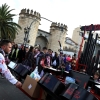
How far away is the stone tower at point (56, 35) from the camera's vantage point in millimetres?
58469

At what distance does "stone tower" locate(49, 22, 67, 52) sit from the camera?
5847cm

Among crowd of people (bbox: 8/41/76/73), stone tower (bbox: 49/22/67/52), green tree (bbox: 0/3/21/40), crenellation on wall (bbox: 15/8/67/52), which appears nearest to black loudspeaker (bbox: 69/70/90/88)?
crowd of people (bbox: 8/41/76/73)

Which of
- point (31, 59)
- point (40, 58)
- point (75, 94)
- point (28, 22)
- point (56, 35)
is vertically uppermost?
point (28, 22)

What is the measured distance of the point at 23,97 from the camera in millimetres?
4176

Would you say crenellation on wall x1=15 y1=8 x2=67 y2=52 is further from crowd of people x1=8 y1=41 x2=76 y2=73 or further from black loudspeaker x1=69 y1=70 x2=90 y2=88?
black loudspeaker x1=69 y1=70 x2=90 y2=88

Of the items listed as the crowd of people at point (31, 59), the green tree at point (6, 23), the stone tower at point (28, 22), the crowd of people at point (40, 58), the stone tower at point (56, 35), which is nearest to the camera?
the crowd of people at point (31, 59)

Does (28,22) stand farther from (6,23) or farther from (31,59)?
(31,59)

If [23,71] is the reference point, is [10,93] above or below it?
below

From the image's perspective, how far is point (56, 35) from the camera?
59.4 metres

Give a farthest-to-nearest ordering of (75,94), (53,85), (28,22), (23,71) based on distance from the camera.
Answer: (28,22) < (23,71) < (53,85) < (75,94)

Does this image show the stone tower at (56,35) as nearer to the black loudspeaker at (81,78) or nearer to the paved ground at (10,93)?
the black loudspeaker at (81,78)

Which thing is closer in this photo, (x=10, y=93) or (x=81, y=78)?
(x=10, y=93)

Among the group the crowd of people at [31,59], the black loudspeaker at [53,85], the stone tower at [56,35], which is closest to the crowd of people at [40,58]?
the crowd of people at [31,59]

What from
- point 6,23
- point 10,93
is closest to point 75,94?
point 10,93
